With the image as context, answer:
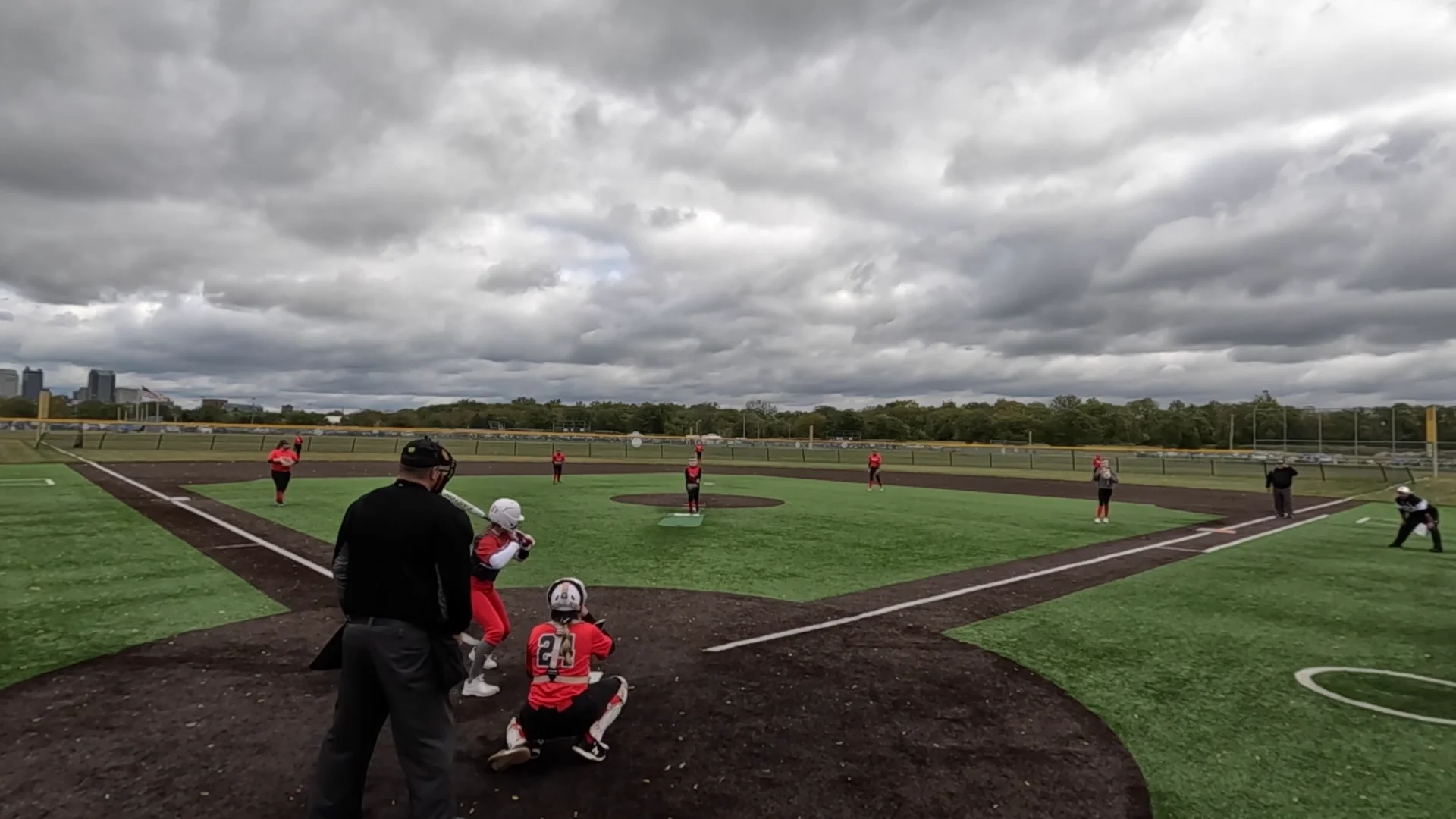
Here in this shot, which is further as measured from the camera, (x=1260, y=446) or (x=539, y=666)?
(x=1260, y=446)

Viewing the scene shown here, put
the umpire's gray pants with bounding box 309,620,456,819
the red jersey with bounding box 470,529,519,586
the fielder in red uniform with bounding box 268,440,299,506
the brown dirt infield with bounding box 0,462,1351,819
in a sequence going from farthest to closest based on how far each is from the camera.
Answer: the fielder in red uniform with bounding box 268,440,299,506
the red jersey with bounding box 470,529,519,586
the brown dirt infield with bounding box 0,462,1351,819
the umpire's gray pants with bounding box 309,620,456,819

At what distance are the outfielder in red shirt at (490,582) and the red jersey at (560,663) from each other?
102 cm

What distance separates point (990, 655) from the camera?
776 cm

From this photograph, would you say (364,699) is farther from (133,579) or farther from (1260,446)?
(1260,446)

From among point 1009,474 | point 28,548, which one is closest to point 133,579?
point 28,548

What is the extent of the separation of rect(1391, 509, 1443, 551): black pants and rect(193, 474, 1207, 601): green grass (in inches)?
194

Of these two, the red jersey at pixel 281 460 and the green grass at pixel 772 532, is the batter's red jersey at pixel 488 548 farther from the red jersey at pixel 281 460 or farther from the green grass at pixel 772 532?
the red jersey at pixel 281 460

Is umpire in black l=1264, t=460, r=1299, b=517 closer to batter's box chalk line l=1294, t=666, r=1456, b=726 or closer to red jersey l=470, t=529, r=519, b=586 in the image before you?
batter's box chalk line l=1294, t=666, r=1456, b=726

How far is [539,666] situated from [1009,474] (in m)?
48.0

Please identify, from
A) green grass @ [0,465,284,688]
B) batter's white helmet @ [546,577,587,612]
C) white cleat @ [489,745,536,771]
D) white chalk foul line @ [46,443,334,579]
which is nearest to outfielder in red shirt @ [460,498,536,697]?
batter's white helmet @ [546,577,587,612]

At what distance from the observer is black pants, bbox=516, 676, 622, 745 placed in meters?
4.88

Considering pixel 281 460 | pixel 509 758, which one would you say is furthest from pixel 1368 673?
pixel 281 460

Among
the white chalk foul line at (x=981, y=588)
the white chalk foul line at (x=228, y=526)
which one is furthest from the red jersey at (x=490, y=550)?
the white chalk foul line at (x=228, y=526)

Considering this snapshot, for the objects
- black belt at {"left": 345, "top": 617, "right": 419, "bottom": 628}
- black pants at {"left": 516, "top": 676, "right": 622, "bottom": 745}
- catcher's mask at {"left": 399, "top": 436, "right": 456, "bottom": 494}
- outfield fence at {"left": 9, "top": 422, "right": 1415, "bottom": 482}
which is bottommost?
outfield fence at {"left": 9, "top": 422, "right": 1415, "bottom": 482}
